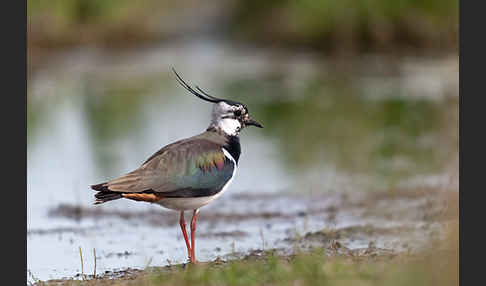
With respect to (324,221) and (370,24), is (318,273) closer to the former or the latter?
(324,221)

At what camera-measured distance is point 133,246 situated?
7891mm

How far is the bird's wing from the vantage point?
20.4 feet

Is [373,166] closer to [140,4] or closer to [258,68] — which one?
[258,68]

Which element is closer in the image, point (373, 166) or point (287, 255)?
point (287, 255)

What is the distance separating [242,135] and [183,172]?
733 centimetres

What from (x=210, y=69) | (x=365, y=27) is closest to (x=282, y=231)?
(x=210, y=69)

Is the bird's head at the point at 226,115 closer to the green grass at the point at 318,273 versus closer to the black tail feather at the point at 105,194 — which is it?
the black tail feather at the point at 105,194

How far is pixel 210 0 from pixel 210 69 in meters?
9.42

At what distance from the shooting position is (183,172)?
6367mm

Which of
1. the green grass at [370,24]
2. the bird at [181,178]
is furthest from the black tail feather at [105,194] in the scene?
the green grass at [370,24]

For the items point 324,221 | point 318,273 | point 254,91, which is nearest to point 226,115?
point 318,273

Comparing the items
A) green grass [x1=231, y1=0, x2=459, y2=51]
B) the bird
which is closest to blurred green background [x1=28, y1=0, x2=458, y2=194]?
green grass [x1=231, y1=0, x2=459, y2=51]

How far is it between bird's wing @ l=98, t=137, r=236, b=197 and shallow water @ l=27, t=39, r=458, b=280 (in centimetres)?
69

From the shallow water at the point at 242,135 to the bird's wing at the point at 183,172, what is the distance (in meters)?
0.69
